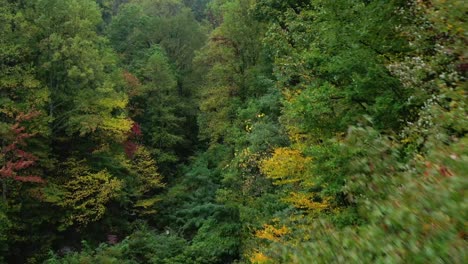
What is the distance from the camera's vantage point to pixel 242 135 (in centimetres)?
2253

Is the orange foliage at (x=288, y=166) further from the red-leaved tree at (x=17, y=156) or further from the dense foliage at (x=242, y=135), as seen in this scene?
the red-leaved tree at (x=17, y=156)

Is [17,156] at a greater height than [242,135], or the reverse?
[242,135]

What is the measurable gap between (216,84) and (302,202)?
17844 mm

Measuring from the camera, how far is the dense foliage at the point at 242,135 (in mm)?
3953

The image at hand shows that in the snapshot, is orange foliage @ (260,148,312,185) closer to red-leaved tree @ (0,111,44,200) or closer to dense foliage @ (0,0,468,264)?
dense foliage @ (0,0,468,264)

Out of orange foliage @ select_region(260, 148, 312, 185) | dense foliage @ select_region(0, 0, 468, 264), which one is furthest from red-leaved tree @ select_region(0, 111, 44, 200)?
orange foliage @ select_region(260, 148, 312, 185)

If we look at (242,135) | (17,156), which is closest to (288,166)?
(242,135)

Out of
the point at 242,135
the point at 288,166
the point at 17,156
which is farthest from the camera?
the point at 242,135

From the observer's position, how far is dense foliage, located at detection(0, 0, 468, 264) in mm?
3953

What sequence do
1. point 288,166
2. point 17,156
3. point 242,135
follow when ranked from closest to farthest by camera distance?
1. point 288,166
2. point 17,156
3. point 242,135

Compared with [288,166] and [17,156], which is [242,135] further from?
[17,156]

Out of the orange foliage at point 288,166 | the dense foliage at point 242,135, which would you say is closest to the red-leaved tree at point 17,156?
the dense foliage at point 242,135

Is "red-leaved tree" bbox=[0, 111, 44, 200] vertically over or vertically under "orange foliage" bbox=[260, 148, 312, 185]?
under

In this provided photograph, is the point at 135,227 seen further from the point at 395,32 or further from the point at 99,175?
the point at 395,32
